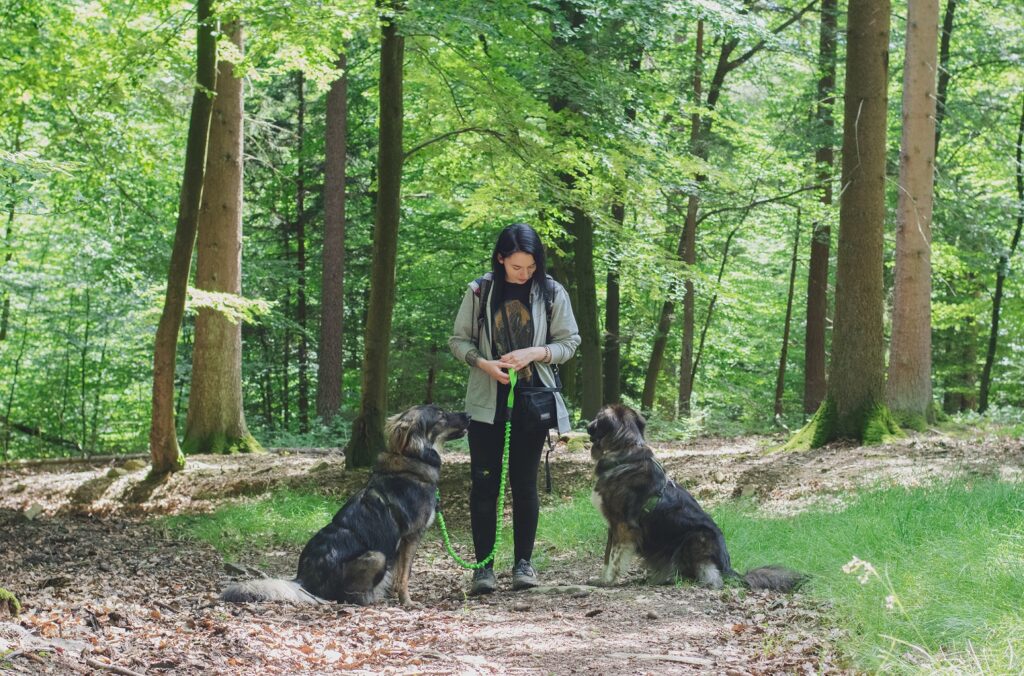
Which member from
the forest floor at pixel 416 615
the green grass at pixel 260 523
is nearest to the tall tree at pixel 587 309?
the forest floor at pixel 416 615

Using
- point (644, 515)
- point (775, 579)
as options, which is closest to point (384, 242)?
point (644, 515)

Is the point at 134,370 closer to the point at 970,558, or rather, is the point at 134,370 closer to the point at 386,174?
the point at 386,174

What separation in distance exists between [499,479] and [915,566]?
2455 mm

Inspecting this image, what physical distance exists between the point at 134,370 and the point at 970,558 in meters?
17.2

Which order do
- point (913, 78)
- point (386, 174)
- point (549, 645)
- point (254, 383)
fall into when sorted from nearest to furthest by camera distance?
1. point (549, 645)
2. point (386, 174)
3. point (913, 78)
4. point (254, 383)

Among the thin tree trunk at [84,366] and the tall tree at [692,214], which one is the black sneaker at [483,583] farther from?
the thin tree trunk at [84,366]

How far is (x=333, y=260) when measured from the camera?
17484 mm

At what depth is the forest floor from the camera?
3777 mm

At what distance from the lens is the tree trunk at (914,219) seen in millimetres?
11000

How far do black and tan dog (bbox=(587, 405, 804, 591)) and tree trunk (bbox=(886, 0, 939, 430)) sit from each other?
6326 mm

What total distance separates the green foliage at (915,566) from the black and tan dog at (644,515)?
2.09ft

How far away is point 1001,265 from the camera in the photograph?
721 inches

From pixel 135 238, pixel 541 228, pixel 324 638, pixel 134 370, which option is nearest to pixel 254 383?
pixel 134 370

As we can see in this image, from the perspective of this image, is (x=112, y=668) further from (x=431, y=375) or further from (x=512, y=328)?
(x=431, y=375)
